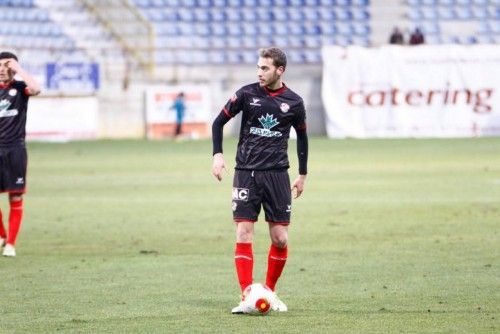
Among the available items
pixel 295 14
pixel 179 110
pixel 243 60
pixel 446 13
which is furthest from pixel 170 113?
pixel 446 13

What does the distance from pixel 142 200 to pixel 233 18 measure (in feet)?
81.6

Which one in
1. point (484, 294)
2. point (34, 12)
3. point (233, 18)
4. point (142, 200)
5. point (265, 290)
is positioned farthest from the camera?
point (233, 18)

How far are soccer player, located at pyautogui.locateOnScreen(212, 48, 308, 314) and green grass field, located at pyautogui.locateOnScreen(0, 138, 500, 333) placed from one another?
21.0 inches

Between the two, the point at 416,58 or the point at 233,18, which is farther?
the point at 233,18

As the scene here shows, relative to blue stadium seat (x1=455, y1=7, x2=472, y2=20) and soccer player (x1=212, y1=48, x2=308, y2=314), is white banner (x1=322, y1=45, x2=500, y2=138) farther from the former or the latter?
soccer player (x1=212, y1=48, x2=308, y2=314)

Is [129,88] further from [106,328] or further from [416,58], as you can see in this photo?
[106,328]

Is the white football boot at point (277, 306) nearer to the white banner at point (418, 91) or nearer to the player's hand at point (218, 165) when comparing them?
the player's hand at point (218, 165)

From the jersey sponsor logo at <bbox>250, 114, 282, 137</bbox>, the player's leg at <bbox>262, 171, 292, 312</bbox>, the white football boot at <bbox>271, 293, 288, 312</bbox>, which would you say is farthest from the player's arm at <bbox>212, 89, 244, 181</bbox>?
the white football boot at <bbox>271, 293, 288, 312</bbox>

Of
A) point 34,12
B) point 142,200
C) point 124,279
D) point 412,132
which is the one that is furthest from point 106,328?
point 34,12

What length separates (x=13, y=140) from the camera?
1366 cm

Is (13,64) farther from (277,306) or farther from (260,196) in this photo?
(277,306)

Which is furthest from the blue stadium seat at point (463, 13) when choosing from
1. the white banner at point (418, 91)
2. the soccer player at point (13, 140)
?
the soccer player at point (13, 140)

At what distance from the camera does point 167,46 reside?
43781 millimetres

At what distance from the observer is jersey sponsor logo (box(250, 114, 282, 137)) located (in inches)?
377
